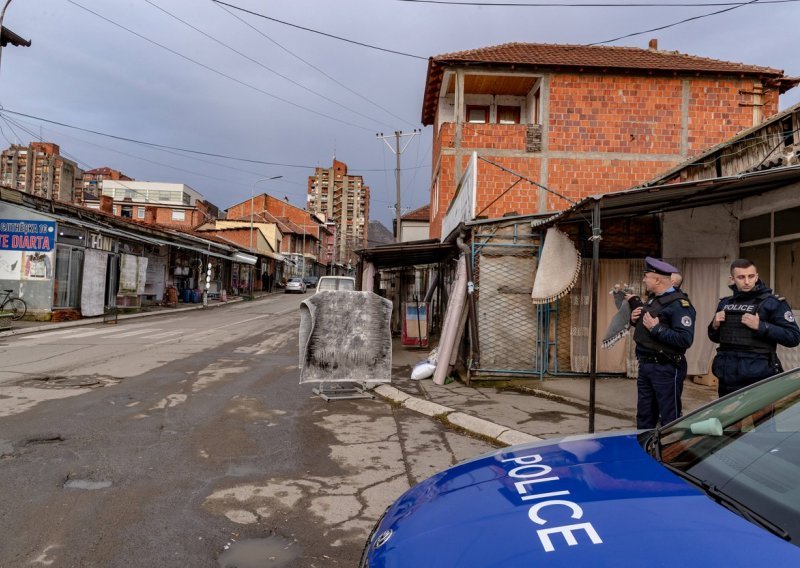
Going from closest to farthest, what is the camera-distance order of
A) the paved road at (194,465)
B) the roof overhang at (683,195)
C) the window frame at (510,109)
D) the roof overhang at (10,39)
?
1. the paved road at (194,465)
2. the roof overhang at (683,195)
3. the roof overhang at (10,39)
4. the window frame at (510,109)

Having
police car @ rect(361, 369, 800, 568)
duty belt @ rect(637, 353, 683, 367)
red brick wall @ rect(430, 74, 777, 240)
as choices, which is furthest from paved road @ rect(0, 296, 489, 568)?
red brick wall @ rect(430, 74, 777, 240)

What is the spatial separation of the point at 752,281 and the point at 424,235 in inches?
1200

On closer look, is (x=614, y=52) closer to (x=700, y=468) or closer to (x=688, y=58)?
(x=688, y=58)

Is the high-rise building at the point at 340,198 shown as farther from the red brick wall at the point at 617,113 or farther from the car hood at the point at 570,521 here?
the car hood at the point at 570,521

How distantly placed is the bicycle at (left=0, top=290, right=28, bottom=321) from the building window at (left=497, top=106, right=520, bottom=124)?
17.8 meters

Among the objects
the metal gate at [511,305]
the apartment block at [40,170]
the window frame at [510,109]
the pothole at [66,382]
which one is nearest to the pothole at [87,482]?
the pothole at [66,382]

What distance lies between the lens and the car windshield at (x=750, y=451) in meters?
1.73

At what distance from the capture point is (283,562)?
300 cm

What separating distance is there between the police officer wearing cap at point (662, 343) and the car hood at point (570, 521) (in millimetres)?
2157

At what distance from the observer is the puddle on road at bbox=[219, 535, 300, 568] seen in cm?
297

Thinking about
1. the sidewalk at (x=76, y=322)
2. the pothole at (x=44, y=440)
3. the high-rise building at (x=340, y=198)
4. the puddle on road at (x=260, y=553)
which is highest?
the high-rise building at (x=340, y=198)

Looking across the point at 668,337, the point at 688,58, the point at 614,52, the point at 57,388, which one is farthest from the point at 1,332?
the point at 688,58

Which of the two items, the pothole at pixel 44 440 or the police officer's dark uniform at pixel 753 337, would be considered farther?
the pothole at pixel 44 440

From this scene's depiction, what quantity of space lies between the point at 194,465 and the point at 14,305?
16.7 metres
